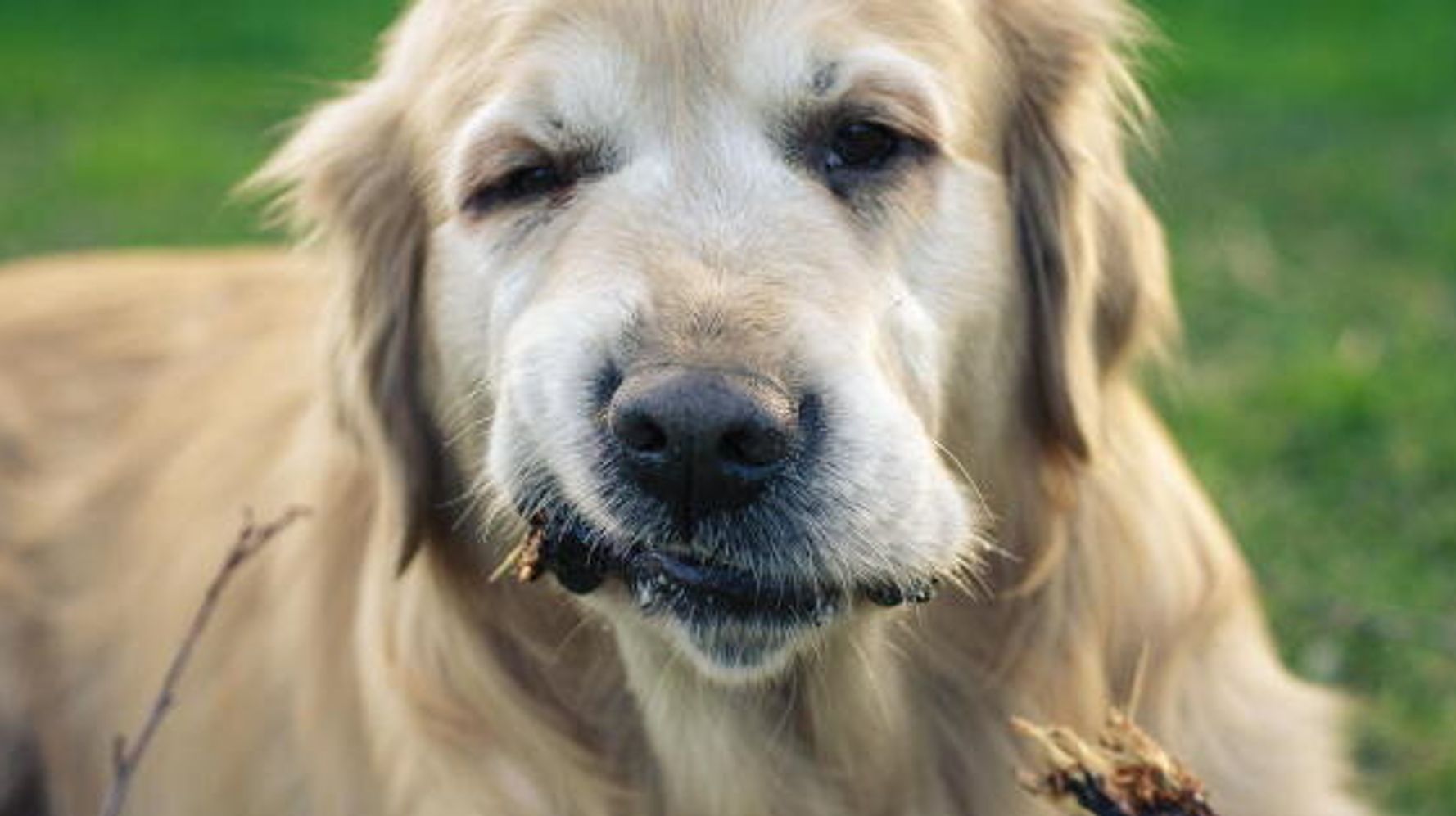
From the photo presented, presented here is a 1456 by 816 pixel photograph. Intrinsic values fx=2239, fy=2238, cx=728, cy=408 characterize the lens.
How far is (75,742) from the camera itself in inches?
186

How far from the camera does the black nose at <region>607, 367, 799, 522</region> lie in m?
2.81

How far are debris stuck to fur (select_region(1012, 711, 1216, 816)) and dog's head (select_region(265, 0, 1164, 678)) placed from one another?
1.03 feet

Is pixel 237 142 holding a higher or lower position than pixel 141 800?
lower

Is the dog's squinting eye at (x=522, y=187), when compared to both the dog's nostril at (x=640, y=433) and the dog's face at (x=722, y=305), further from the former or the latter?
the dog's nostril at (x=640, y=433)

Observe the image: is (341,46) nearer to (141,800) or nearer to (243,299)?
(243,299)

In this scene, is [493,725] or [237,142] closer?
[493,725]

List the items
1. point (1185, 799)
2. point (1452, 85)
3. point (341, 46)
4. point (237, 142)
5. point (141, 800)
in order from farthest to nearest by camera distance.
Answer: point (341, 46), point (237, 142), point (1452, 85), point (141, 800), point (1185, 799)

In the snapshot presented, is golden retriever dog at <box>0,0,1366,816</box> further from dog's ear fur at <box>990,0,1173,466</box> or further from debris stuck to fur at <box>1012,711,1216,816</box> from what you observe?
debris stuck to fur at <box>1012,711,1216,816</box>

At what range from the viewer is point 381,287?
3.82 m

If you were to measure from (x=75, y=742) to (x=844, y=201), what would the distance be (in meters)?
2.29

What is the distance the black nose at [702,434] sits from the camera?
281 centimetres

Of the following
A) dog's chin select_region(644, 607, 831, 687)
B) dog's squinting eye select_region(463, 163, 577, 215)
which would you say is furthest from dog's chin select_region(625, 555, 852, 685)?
dog's squinting eye select_region(463, 163, 577, 215)

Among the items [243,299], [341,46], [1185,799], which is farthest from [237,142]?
[1185,799]

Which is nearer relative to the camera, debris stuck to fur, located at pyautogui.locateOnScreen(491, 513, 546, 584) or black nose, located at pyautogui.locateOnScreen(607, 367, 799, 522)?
black nose, located at pyautogui.locateOnScreen(607, 367, 799, 522)
